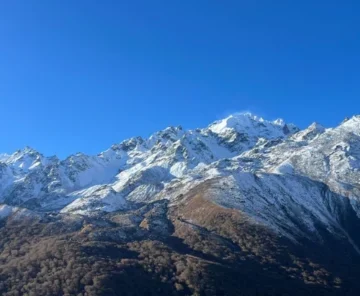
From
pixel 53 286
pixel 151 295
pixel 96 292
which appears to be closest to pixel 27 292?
pixel 53 286

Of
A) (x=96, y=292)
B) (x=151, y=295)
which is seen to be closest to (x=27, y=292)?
(x=96, y=292)

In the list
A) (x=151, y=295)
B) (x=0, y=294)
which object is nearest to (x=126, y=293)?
(x=151, y=295)

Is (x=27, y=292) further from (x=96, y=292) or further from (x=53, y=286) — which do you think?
(x=96, y=292)

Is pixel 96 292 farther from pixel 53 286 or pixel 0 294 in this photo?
pixel 0 294

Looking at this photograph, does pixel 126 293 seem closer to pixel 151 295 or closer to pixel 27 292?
pixel 151 295

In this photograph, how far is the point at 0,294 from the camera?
19812cm

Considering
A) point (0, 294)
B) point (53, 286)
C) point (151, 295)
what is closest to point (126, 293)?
point (151, 295)

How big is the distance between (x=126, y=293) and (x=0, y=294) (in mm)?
47210

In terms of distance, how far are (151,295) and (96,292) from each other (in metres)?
20.7

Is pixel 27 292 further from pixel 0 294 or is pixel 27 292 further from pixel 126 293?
pixel 126 293

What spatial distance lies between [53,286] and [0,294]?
19.7 metres

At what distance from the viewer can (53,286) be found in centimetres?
19975

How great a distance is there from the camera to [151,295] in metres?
200

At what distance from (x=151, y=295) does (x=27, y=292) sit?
46343 millimetres
